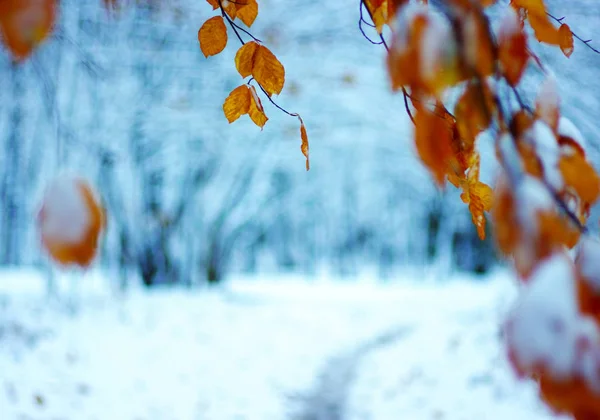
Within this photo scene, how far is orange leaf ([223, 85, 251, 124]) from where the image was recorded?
1766mm

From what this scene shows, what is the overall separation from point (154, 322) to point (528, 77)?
6.92 m

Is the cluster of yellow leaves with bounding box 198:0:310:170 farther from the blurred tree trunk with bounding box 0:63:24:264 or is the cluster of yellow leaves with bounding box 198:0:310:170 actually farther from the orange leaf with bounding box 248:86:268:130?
the blurred tree trunk with bounding box 0:63:24:264

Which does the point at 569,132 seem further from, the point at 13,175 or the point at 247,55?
the point at 13,175

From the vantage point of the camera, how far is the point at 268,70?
1697 mm

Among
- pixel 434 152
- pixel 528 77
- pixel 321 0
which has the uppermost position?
pixel 321 0

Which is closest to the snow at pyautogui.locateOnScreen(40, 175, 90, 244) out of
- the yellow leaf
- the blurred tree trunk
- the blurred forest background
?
the yellow leaf

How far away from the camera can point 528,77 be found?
3.71 metres

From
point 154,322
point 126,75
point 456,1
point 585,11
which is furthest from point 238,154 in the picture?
point 456,1

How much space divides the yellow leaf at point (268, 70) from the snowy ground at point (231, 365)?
13.6 feet

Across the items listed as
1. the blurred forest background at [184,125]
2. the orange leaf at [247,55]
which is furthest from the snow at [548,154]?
the blurred forest background at [184,125]

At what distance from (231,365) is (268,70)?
20.3 ft

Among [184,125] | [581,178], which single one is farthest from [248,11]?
[184,125]

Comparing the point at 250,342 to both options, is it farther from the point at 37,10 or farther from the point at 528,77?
the point at 37,10

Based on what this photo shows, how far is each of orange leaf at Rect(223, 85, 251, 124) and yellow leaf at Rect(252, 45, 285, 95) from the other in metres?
0.09
